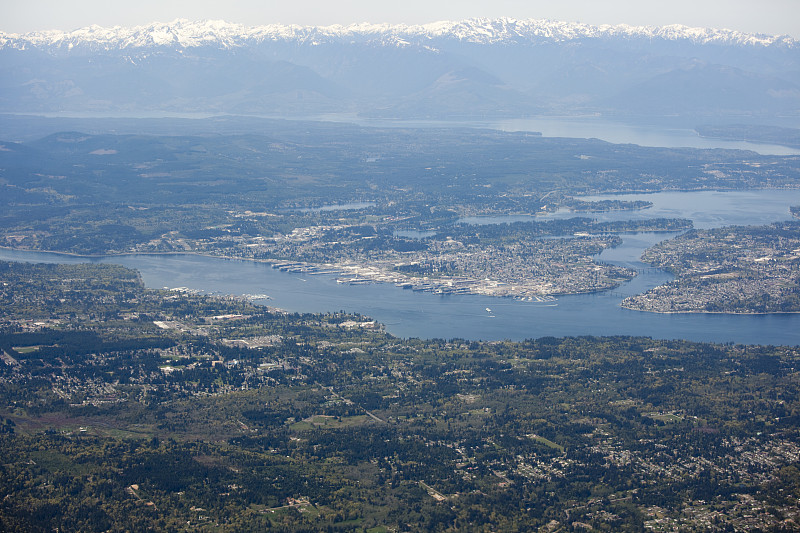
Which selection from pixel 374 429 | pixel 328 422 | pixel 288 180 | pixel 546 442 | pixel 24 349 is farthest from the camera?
pixel 288 180

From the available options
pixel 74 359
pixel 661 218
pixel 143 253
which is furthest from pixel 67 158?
pixel 74 359

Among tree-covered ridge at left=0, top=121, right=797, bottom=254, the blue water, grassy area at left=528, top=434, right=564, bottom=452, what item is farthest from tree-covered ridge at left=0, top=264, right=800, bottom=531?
tree-covered ridge at left=0, top=121, right=797, bottom=254

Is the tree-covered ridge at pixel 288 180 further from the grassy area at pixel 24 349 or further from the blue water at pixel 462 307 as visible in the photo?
the grassy area at pixel 24 349

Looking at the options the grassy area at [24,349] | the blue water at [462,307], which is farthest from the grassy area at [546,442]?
the grassy area at [24,349]

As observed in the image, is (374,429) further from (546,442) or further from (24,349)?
(24,349)

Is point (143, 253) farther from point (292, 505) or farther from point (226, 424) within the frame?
point (292, 505)

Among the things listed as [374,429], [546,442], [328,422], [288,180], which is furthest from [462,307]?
[288,180]
